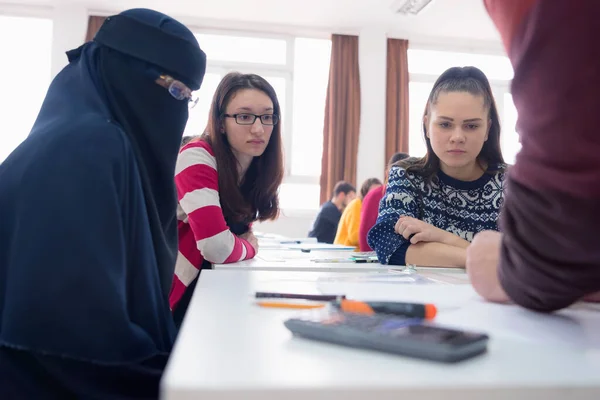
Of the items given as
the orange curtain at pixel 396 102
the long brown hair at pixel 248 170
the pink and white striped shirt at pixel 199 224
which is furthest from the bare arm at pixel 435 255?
the orange curtain at pixel 396 102

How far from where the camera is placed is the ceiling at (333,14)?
5.59 metres

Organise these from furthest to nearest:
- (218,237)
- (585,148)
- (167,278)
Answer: (218,237)
(167,278)
(585,148)

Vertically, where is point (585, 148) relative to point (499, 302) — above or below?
above

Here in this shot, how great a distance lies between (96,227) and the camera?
0.79 meters

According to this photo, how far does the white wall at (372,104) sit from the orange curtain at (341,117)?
3.8 inches

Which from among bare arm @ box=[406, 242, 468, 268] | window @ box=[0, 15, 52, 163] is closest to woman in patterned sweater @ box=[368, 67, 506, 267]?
bare arm @ box=[406, 242, 468, 268]

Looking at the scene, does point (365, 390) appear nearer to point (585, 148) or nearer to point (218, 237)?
point (585, 148)

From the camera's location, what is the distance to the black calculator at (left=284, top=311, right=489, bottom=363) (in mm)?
457

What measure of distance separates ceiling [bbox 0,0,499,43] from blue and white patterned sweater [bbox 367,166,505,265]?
4.22 m

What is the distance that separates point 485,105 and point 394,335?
1458mm

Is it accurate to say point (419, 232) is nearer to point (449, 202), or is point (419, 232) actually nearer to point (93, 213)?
point (449, 202)

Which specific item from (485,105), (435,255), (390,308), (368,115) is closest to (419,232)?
(435,255)

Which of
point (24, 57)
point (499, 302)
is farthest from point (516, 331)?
point (24, 57)

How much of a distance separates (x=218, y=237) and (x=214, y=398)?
1331 mm
